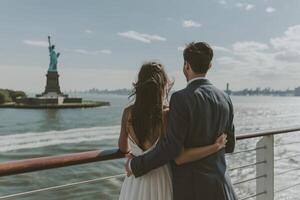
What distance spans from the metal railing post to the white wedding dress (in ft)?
3.94

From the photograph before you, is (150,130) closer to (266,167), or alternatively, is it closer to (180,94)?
(180,94)

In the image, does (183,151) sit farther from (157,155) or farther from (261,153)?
(261,153)

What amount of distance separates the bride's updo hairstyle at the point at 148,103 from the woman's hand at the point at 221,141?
0.21 metres

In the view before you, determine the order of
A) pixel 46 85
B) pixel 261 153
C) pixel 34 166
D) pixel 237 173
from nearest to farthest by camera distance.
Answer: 1. pixel 34 166
2. pixel 261 153
3. pixel 237 173
4. pixel 46 85

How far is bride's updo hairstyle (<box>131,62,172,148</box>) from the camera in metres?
1.37

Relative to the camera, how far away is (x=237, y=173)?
13789 mm

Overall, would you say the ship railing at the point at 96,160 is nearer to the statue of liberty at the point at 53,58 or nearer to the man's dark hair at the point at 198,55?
the man's dark hair at the point at 198,55

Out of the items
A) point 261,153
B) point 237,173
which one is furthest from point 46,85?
point 261,153

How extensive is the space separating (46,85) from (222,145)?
170 ft

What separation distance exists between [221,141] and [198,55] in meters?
0.33

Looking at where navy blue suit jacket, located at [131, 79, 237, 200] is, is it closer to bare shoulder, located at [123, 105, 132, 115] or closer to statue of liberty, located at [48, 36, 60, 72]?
bare shoulder, located at [123, 105, 132, 115]

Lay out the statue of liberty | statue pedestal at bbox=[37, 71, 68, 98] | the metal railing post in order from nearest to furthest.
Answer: the metal railing post, statue pedestal at bbox=[37, 71, 68, 98], the statue of liberty

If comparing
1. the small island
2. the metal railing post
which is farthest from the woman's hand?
the small island

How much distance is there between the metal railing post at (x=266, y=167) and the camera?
245 centimetres
